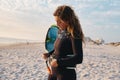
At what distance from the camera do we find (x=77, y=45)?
350 cm

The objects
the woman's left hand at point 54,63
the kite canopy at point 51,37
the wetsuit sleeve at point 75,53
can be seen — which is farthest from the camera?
the kite canopy at point 51,37

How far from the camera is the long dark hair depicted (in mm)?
3570

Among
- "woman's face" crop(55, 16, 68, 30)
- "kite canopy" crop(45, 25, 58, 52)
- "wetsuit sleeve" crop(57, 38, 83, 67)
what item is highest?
"woman's face" crop(55, 16, 68, 30)

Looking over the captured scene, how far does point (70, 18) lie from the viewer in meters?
3.61

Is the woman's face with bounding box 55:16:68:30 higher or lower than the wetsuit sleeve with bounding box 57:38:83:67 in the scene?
higher

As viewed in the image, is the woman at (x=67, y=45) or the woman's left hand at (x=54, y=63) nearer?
the woman at (x=67, y=45)

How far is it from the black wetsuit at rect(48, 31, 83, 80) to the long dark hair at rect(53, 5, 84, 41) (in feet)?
0.28

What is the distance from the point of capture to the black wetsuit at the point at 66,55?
3.51 m

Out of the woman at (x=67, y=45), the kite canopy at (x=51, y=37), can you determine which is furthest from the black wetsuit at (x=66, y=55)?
the kite canopy at (x=51, y=37)

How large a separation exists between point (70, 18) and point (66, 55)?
436 mm

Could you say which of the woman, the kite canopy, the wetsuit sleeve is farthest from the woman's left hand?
the kite canopy

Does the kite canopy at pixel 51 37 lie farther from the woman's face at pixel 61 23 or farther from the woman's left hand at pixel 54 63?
the woman's left hand at pixel 54 63

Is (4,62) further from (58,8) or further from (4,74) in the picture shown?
(58,8)

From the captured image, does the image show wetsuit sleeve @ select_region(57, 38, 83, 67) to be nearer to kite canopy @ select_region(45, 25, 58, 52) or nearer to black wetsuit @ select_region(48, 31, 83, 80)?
black wetsuit @ select_region(48, 31, 83, 80)
